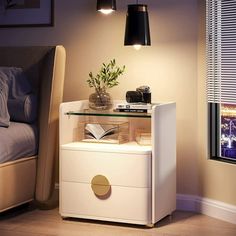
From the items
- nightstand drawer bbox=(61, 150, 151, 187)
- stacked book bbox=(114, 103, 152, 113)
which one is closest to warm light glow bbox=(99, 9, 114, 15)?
stacked book bbox=(114, 103, 152, 113)

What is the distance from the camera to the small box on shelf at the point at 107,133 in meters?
3.61

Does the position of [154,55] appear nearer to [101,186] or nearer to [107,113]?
[107,113]

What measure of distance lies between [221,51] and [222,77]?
17cm

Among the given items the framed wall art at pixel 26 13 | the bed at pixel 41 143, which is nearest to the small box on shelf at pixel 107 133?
the bed at pixel 41 143

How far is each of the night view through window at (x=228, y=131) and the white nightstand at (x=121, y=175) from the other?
322 millimetres

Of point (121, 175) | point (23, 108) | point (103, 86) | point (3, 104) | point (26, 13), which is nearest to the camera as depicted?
point (121, 175)

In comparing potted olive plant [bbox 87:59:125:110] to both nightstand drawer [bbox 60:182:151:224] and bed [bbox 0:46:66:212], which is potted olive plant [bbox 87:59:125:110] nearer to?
bed [bbox 0:46:66:212]

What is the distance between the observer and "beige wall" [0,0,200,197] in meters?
3.77

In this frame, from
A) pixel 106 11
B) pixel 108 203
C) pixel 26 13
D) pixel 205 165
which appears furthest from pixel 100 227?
pixel 26 13

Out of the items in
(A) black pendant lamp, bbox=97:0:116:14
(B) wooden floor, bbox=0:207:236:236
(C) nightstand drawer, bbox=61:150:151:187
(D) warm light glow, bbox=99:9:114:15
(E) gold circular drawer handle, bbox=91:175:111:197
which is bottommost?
(B) wooden floor, bbox=0:207:236:236

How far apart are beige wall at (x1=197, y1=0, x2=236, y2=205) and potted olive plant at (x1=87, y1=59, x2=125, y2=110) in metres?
0.56

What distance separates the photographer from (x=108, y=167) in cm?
340

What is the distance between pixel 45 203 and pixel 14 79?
0.89m

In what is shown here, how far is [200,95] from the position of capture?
3.73 metres
